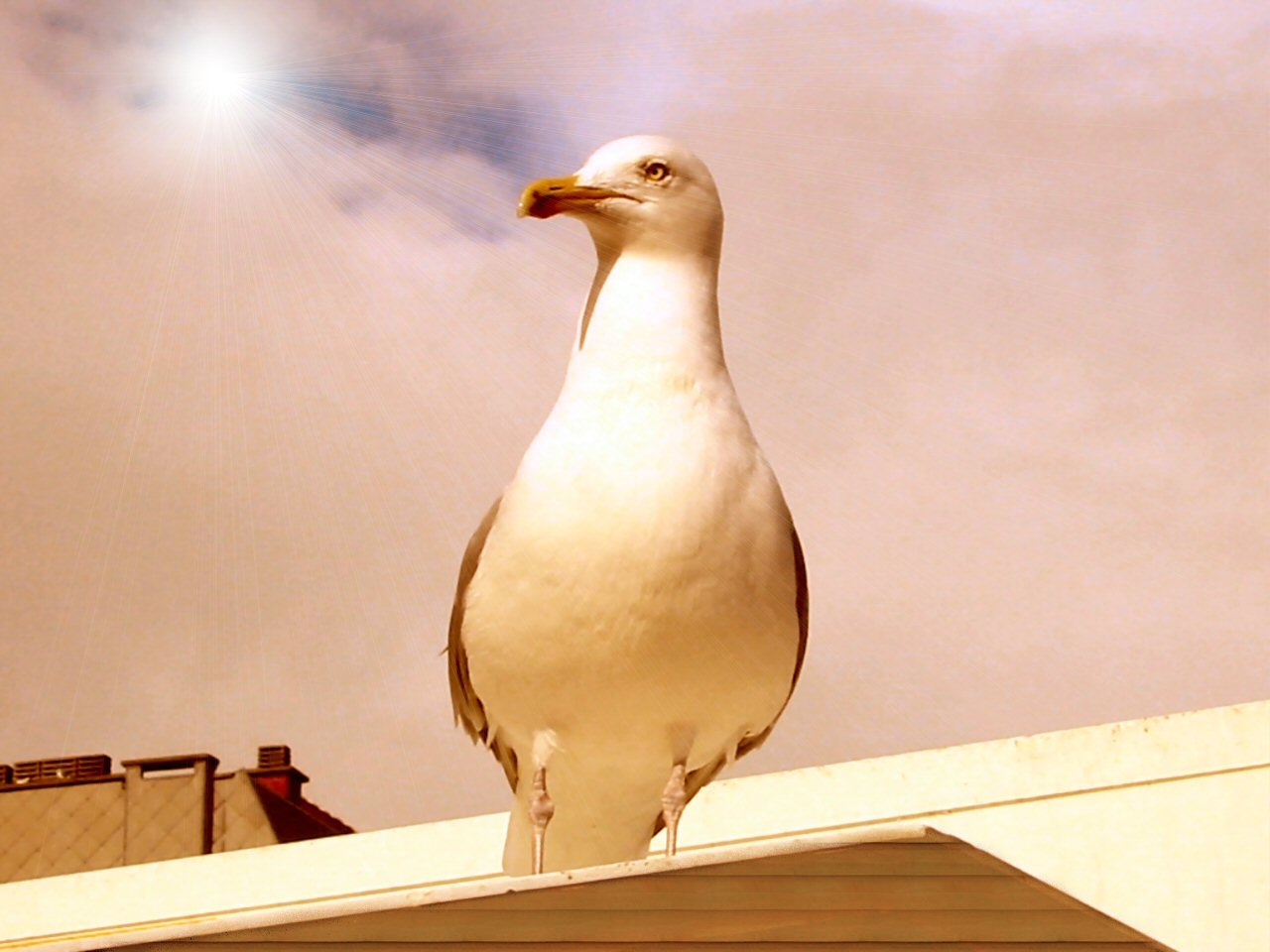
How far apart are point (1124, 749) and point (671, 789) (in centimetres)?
514

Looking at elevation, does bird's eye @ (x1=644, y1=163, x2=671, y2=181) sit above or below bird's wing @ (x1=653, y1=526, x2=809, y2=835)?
above

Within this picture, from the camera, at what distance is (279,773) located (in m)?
19.6

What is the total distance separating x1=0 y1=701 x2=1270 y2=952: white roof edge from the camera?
9.60 meters

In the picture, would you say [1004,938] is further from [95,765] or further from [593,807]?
[95,765]

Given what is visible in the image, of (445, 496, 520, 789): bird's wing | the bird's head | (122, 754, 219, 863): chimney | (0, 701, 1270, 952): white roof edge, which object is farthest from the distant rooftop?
the bird's head

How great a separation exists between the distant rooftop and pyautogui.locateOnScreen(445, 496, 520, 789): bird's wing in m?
10.9

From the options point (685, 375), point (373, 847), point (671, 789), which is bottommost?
point (671, 789)

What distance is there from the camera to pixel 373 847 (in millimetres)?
10797

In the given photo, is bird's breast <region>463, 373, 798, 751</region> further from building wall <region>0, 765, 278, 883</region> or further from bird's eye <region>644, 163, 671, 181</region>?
building wall <region>0, 765, 278, 883</region>

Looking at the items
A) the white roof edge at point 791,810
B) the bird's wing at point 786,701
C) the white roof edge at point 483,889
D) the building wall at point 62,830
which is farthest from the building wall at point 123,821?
the white roof edge at point 483,889

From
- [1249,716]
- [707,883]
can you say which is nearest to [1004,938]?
[707,883]

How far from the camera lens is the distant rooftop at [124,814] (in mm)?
16656

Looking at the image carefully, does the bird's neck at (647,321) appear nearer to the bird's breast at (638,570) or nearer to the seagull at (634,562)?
the seagull at (634,562)

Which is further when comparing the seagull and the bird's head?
the bird's head
